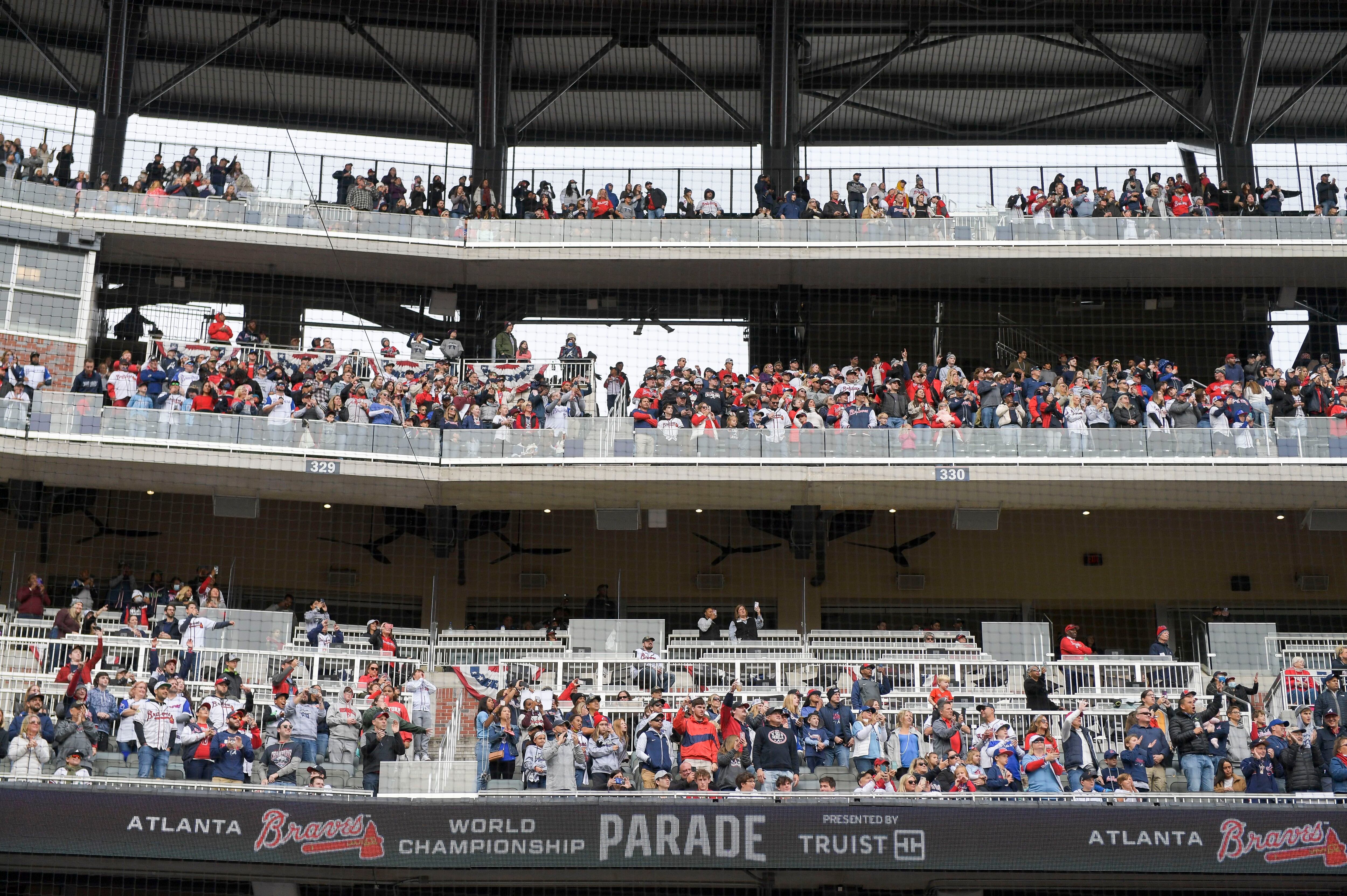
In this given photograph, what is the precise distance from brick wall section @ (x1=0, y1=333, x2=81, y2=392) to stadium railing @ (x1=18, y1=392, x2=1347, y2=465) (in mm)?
1501

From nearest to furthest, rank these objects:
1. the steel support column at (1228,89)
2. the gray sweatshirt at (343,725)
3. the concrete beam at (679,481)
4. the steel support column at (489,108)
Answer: the gray sweatshirt at (343,725)
the concrete beam at (679,481)
the steel support column at (489,108)
the steel support column at (1228,89)

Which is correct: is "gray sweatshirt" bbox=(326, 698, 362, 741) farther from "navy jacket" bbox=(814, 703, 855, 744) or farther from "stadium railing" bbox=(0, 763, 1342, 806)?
"navy jacket" bbox=(814, 703, 855, 744)

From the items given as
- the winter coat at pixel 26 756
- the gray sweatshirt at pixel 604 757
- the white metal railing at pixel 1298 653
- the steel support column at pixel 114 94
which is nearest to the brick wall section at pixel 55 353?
the steel support column at pixel 114 94

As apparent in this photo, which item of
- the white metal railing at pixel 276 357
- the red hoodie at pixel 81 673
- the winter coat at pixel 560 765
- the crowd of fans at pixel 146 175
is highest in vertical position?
the crowd of fans at pixel 146 175

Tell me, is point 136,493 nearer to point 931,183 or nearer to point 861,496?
point 861,496

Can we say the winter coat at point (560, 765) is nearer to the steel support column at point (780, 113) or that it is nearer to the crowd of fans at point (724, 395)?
the crowd of fans at point (724, 395)

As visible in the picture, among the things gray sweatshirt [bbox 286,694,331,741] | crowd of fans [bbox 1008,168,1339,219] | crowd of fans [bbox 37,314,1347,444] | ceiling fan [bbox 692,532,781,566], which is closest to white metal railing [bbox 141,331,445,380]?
crowd of fans [bbox 37,314,1347,444]

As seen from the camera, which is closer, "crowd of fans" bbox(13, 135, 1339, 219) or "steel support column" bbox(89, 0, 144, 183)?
"crowd of fans" bbox(13, 135, 1339, 219)

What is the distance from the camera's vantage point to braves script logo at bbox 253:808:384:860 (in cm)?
1453

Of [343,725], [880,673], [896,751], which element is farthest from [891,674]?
[343,725]

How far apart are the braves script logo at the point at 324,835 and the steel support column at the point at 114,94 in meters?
12.7

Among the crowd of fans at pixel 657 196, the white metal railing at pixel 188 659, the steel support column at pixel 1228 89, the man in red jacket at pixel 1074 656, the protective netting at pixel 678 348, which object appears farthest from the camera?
the steel support column at pixel 1228 89

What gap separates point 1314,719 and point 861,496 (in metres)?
6.82

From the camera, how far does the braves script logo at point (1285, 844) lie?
46.8 feet
